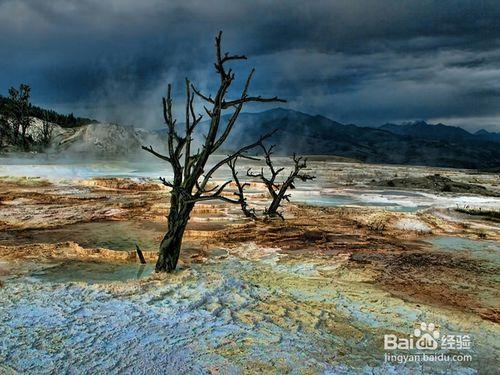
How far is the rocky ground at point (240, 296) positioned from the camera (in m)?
3.90

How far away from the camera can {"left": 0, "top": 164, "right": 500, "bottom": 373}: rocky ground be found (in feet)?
12.8

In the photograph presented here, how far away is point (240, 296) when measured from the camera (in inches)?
215

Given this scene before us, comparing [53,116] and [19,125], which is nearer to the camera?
[19,125]

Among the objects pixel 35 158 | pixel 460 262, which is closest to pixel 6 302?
pixel 460 262

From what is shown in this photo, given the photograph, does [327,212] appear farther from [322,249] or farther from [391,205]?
[322,249]

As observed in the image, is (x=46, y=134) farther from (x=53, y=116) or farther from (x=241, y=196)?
(x=241, y=196)

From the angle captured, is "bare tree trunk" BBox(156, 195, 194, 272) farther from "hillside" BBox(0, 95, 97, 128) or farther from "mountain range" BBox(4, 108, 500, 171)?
"hillside" BBox(0, 95, 97, 128)

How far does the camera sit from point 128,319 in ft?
15.3

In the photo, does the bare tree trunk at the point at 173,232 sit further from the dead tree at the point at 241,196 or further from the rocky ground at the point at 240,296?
the dead tree at the point at 241,196

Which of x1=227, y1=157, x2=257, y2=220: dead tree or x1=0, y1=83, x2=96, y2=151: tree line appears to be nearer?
x1=227, y1=157, x2=257, y2=220: dead tree

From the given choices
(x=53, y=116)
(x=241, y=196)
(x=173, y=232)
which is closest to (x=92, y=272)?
(x=173, y=232)

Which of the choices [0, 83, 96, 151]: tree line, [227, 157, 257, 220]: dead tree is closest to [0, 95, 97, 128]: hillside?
[0, 83, 96, 151]: tree line

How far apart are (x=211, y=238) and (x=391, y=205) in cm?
949

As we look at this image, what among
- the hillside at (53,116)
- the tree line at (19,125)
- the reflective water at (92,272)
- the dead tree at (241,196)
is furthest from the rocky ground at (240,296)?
the hillside at (53,116)
